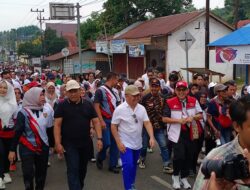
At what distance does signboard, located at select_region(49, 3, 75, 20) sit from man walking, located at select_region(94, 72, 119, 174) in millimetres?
23372

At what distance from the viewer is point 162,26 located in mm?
29656

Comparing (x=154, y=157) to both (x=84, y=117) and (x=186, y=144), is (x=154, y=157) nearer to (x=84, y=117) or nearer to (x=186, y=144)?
(x=186, y=144)

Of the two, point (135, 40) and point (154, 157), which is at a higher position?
point (135, 40)

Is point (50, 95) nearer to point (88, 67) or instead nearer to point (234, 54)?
point (234, 54)

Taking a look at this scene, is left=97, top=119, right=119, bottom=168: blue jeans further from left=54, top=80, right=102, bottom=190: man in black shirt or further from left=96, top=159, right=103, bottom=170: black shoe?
left=54, top=80, right=102, bottom=190: man in black shirt

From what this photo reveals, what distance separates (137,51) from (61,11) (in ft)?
21.2

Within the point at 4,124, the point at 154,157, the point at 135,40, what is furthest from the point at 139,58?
the point at 4,124

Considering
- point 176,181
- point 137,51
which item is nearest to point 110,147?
point 176,181

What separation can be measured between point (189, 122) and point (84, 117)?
5.53ft

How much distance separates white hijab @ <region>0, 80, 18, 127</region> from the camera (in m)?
6.65

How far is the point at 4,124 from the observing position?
21.8ft

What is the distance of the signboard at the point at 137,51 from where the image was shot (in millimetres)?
29241

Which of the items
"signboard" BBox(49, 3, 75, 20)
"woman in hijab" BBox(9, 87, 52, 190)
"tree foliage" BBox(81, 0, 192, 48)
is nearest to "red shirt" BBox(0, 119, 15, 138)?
"woman in hijab" BBox(9, 87, 52, 190)

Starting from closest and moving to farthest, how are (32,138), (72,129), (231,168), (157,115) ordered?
(231,168) < (72,129) < (32,138) < (157,115)
